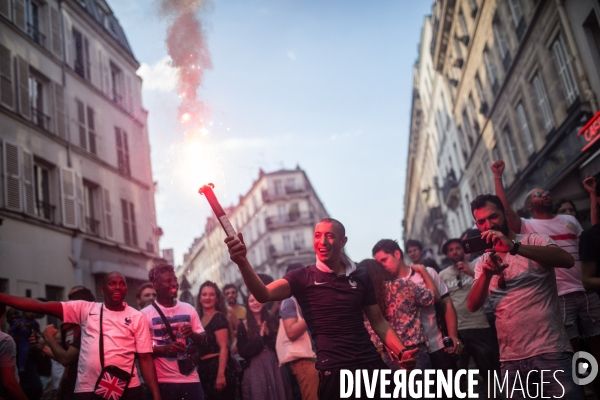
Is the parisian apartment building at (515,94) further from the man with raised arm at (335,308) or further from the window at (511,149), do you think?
the man with raised arm at (335,308)

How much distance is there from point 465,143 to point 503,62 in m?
9.33

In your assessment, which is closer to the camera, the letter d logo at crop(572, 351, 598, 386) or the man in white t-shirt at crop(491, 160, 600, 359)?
the letter d logo at crop(572, 351, 598, 386)

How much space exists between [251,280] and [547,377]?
2.06 m

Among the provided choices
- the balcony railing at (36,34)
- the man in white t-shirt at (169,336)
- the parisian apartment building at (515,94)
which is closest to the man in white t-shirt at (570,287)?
the man in white t-shirt at (169,336)

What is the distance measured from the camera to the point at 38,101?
16766 mm

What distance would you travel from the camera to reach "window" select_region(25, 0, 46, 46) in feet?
54.9

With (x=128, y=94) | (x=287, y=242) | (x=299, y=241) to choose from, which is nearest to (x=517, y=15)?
(x=128, y=94)

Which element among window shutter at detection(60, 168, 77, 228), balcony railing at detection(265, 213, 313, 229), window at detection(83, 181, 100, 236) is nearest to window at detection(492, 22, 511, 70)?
window at detection(83, 181, 100, 236)

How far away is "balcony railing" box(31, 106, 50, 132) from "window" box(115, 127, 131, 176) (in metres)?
4.10

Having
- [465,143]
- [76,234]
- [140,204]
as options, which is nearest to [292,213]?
[465,143]

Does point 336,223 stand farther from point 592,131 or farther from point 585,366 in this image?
point 592,131

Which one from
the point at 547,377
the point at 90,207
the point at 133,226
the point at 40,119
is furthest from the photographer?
the point at 133,226

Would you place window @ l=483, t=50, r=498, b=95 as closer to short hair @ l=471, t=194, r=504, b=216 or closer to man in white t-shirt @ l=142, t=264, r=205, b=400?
short hair @ l=471, t=194, r=504, b=216

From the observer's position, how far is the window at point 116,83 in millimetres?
21422
